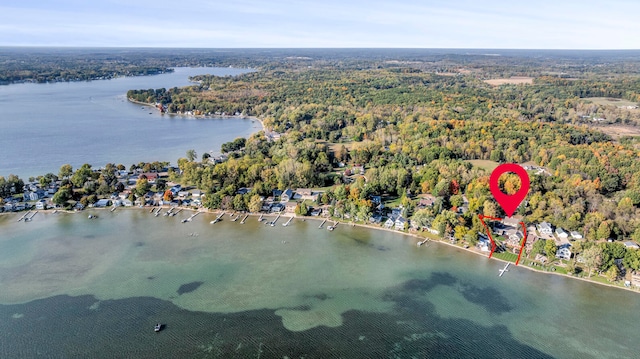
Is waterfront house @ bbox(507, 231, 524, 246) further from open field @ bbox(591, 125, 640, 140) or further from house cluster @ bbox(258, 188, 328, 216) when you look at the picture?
open field @ bbox(591, 125, 640, 140)

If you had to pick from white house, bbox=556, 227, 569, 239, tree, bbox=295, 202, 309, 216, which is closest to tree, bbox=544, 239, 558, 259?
white house, bbox=556, 227, 569, 239

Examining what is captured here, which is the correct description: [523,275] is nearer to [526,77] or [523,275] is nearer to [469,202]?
[469,202]

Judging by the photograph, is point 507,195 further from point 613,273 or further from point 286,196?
point 286,196

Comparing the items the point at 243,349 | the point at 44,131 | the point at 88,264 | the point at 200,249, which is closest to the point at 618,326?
the point at 243,349

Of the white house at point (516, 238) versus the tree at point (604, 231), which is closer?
the tree at point (604, 231)

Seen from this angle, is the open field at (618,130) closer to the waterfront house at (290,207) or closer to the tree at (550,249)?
the tree at (550,249)

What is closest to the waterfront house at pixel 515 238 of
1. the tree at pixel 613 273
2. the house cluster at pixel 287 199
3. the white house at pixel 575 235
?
the white house at pixel 575 235

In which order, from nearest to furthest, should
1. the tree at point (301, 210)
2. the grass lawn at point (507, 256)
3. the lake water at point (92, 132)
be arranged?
the grass lawn at point (507, 256) → the tree at point (301, 210) → the lake water at point (92, 132)
